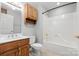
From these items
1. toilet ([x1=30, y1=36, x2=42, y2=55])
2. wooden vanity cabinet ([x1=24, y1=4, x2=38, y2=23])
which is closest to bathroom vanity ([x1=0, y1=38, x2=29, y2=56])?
toilet ([x1=30, y1=36, x2=42, y2=55])

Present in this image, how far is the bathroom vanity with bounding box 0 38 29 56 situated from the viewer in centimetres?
127

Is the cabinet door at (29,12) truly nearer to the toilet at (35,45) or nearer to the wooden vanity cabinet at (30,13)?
the wooden vanity cabinet at (30,13)

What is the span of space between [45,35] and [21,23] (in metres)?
0.63

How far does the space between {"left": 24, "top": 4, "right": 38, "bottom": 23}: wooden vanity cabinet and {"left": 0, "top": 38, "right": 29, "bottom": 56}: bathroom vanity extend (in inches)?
20.8

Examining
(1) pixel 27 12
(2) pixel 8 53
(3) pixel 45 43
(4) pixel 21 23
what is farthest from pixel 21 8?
(2) pixel 8 53

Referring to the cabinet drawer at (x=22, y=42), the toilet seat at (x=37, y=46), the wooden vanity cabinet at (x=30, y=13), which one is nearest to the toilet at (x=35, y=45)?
the toilet seat at (x=37, y=46)

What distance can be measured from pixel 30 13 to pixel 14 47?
902mm

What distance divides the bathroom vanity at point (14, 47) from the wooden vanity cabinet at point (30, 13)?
0.53 m

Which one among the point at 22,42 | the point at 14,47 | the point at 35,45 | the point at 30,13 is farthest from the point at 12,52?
the point at 30,13

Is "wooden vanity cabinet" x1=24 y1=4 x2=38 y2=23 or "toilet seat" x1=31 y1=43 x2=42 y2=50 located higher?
"wooden vanity cabinet" x1=24 y1=4 x2=38 y2=23

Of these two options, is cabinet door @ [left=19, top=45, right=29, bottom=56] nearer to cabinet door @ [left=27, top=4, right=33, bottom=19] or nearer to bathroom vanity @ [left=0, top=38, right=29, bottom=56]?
bathroom vanity @ [left=0, top=38, right=29, bottom=56]

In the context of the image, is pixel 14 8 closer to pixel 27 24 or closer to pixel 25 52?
pixel 27 24

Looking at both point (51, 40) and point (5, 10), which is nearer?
point (5, 10)

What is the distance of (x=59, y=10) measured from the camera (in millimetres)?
1789
